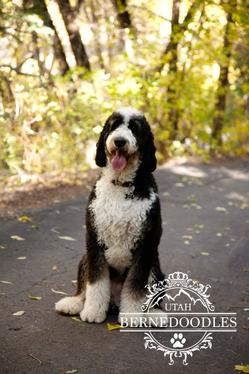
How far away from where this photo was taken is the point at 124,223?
169 inches

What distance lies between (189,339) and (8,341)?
4.35 ft

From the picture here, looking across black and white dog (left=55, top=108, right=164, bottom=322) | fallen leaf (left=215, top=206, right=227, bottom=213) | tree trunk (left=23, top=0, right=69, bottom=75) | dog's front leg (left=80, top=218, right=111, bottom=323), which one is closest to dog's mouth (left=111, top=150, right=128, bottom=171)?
black and white dog (left=55, top=108, right=164, bottom=322)

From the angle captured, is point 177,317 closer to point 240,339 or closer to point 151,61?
point 240,339

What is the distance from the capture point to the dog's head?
412cm

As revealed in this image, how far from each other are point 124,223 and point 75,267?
1928 millimetres

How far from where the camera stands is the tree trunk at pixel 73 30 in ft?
36.3

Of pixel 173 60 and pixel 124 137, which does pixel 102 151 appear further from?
pixel 173 60

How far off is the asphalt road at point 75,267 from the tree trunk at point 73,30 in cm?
276

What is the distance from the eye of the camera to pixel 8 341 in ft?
13.3

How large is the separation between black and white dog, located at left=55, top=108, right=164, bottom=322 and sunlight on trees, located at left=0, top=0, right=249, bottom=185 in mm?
3174

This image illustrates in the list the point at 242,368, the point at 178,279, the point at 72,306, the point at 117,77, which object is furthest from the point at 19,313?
the point at 117,77

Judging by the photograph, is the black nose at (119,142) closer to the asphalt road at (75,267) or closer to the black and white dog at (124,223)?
the black and white dog at (124,223)

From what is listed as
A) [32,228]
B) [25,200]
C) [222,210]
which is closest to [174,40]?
[222,210]

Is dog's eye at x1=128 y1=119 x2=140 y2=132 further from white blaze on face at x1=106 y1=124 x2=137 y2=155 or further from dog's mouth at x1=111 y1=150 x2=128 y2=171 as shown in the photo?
dog's mouth at x1=111 y1=150 x2=128 y2=171
